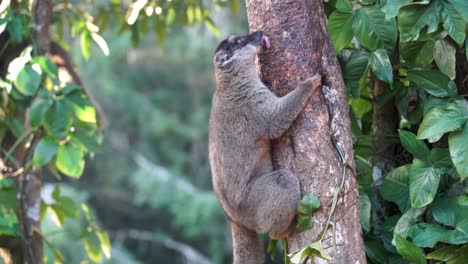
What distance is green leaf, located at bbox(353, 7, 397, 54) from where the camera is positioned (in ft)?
11.6

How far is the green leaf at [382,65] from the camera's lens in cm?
354

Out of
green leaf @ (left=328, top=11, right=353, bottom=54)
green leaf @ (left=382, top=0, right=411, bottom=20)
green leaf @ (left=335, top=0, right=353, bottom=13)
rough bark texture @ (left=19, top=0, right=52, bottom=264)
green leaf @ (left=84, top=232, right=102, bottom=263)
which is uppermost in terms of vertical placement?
green leaf @ (left=382, top=0, right=411, bottom=20)

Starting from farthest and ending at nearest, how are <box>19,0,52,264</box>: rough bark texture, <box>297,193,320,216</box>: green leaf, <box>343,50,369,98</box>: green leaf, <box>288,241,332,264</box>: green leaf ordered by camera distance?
<box>19,0,52,264</box>: rough bark texture, <box>343,50,369,98</box>: green leaf, <box>297,193,320,216</box>: green leaf, <box>288,241,332,264</box>: green leaf

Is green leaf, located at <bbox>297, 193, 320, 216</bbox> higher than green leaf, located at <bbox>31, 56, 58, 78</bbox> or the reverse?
the reverse

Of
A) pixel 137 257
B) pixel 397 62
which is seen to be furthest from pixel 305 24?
pixel 137 257

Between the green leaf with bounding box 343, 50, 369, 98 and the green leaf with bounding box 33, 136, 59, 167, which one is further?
the green leaf with bounding box 33, 136, 59, 167

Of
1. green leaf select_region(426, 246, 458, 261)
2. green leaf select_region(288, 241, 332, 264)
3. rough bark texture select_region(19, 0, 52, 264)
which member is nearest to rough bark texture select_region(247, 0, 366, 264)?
green leaf select_region(288, 241, 332, 264)

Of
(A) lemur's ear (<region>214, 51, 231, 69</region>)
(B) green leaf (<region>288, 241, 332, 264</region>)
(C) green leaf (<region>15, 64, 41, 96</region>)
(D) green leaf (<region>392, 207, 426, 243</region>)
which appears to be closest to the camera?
(B) green leaf (<region>288, 241, 332, 264</region>)

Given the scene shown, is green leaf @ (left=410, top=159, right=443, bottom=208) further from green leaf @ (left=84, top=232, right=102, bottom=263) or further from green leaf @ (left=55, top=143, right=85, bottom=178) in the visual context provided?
green leaf @ (left=84, top=232, right=102, bottom=263)

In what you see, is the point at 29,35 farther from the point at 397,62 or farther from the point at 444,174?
the point at 444,174

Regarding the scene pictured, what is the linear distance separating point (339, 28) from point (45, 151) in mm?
2030

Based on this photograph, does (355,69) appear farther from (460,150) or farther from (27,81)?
(27,81)

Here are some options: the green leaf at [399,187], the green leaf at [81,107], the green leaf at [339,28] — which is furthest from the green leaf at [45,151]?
the green leaf at [399,187]

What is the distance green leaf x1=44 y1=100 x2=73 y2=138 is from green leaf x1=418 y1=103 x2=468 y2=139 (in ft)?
7.41
